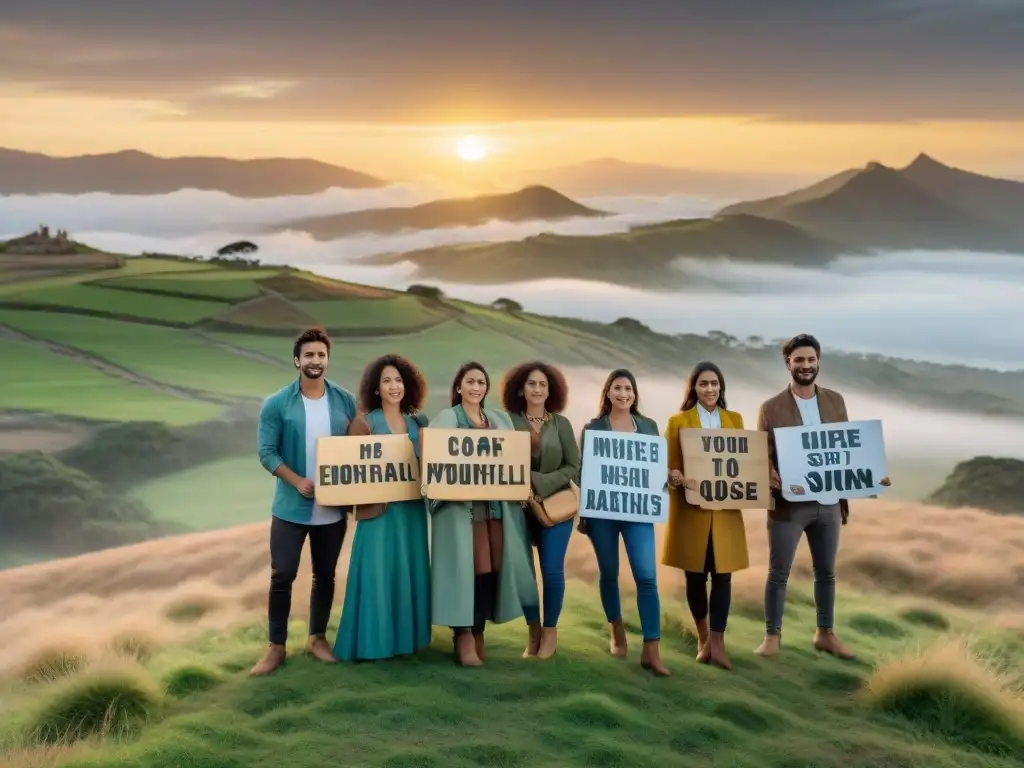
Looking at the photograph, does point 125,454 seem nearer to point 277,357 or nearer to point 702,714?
point 277,357

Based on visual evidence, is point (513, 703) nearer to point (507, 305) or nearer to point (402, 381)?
point (402, 381)

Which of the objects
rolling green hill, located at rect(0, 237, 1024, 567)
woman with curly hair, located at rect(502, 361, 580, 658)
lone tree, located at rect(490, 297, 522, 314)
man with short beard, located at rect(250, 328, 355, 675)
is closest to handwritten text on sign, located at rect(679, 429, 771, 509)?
woman with curly hair, located at rect(502, 361, 580, 658)

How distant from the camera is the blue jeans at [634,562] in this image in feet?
23.5

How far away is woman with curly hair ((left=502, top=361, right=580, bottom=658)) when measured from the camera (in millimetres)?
7223

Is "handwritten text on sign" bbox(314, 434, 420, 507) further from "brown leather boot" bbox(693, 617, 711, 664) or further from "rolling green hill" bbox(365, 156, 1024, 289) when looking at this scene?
"rolling green hill" bbox(365, 156, 1024, 289)

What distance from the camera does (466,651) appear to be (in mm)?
7203

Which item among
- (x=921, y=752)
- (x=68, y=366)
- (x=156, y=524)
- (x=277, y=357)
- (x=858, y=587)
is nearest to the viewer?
(x=921, y=752)

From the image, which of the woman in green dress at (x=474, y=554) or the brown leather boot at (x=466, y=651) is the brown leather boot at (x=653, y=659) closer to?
the woman in green dress at (x=474, y=554)

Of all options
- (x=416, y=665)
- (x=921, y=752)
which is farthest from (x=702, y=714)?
(x=416, y=665)

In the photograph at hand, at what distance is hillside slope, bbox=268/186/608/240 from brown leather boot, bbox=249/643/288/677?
14.4 metres

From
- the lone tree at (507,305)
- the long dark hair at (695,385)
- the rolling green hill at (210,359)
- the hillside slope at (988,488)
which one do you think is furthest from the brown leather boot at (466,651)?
the lone tree at (507,305)

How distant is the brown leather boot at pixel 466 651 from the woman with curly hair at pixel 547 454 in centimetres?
35

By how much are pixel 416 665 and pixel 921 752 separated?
290 cm

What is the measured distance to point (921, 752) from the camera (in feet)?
21.8
